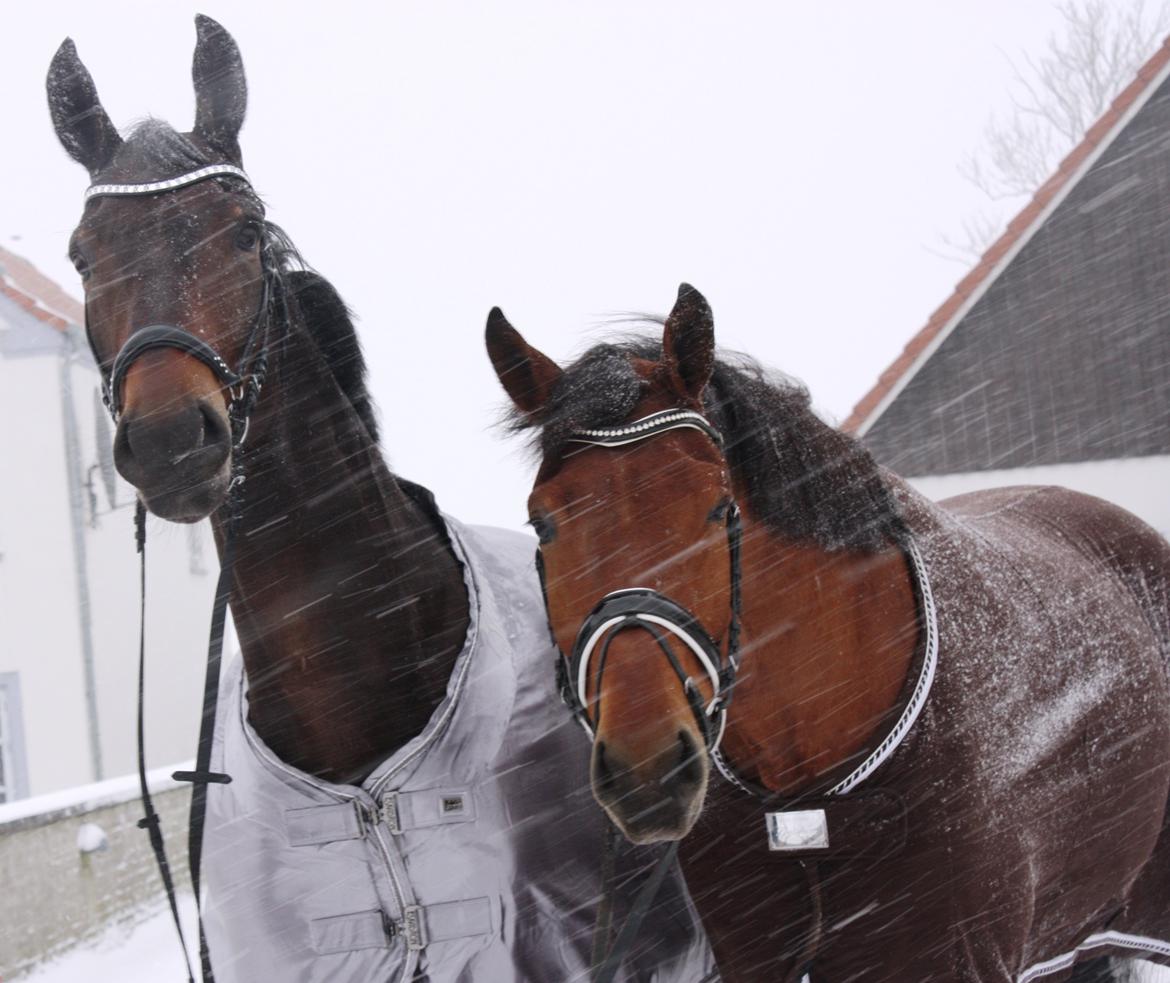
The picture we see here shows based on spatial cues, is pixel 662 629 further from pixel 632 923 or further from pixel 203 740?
pixel 203 740

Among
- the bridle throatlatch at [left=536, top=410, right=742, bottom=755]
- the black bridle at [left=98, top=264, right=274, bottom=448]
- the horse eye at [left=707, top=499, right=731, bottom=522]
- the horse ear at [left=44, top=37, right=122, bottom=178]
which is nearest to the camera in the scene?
the bridle throatlatch at [left=536, top=410, right=742, bottom=755]

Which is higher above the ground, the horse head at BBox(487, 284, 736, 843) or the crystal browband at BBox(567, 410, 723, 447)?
the crystal browband at BBox(567, 410, 723, 447)

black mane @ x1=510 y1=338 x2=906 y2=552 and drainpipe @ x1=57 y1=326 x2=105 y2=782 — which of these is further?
drainpipe @ x1=57 y1=326 x2=105 y2=782

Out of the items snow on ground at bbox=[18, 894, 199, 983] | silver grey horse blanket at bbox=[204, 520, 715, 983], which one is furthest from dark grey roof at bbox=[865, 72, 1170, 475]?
silver grey horse blanket at bbox=[204, 520, 715, 983]

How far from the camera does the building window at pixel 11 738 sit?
11664mm

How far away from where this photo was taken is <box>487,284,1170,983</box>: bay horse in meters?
2.23

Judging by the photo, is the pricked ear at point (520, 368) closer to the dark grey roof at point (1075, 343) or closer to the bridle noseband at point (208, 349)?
the bridle noseband at point (208, 349)

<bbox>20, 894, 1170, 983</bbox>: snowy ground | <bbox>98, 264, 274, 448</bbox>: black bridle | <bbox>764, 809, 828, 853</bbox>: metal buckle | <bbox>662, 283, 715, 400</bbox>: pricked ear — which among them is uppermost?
<bbox>98, 264, 274, 448</bbox>: black bridle

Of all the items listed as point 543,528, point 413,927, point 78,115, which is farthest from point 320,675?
point 78,115

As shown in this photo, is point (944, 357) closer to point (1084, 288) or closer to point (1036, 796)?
point (1084, 288)

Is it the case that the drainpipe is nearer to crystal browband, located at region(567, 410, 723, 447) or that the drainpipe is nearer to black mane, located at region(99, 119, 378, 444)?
black mane, located at region(99, 119, 378, 444)

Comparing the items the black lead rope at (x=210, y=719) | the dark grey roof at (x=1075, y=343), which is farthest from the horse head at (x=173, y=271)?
the dark grey roof at (x=1075, y=343)

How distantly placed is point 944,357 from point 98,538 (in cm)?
852

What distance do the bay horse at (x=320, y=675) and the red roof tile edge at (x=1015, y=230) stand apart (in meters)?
9.03
